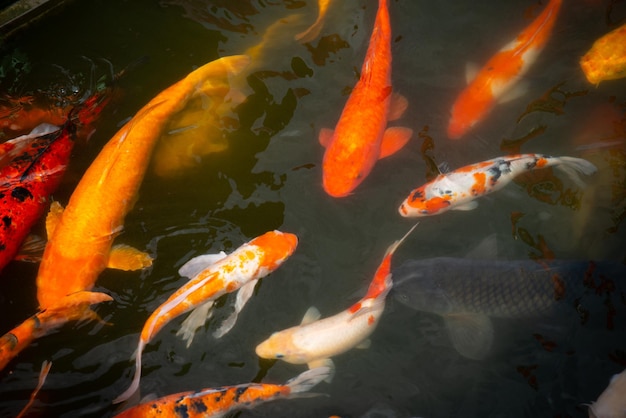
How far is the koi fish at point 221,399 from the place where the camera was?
302cm

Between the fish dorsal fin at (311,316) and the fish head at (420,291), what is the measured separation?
1.86 ft

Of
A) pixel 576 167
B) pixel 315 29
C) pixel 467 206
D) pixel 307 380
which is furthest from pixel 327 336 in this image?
pixel 315 29

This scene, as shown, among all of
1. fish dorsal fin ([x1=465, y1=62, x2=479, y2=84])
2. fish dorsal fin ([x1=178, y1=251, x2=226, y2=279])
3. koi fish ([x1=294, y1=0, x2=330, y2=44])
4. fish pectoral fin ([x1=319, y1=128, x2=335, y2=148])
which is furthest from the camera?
koi fish ([x1=294, y1=0, x2=330, y2=44])

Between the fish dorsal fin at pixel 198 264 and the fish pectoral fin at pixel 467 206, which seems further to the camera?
the fish pectoral fin at pixel 467 206

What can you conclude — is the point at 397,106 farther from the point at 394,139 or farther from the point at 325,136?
the point at 325,136

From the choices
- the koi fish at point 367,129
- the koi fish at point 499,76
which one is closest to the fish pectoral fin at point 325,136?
the koi fish at point 367,129

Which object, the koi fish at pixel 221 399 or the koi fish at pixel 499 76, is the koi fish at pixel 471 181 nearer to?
the koi fish at pixel 499 76

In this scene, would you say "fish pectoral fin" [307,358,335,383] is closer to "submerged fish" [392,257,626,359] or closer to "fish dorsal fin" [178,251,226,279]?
"submerged fish" [392,257,626,359]

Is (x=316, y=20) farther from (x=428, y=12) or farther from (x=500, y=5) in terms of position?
(x=500, y=5)

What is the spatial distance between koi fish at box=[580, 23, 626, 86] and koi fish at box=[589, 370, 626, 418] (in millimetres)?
2406

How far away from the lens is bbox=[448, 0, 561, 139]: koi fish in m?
4.01

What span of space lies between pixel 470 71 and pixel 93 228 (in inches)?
134

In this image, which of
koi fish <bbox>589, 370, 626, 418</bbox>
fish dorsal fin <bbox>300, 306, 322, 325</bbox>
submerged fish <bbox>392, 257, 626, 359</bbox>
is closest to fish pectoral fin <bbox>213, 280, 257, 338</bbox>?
fish dorsal fin <bbox>300, 306, 322, 325</bbox>

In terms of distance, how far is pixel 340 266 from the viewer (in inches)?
147
